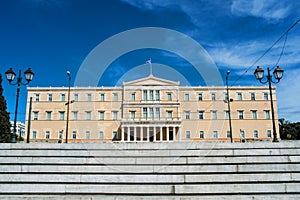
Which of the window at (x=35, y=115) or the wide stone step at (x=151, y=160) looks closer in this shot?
the wide stone step at (x=151, y=160)

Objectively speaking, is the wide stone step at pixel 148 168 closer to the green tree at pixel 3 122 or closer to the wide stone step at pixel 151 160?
the wide stone step at pixel 151 160

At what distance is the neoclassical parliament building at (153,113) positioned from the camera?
48156 millimetres

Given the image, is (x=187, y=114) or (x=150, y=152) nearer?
(x=150, y=152)

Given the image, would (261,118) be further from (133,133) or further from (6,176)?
(6,176)

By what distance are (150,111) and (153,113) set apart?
0.74m

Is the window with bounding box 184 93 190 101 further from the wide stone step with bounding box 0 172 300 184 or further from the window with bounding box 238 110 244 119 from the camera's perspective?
the wide stone step with bounding box 0 172 300 184

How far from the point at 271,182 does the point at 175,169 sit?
2800mm

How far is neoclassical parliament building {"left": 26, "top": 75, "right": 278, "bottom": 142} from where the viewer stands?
48.2 m

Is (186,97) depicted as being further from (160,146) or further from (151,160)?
(151,160)

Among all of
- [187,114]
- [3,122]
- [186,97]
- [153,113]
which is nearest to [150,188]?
[3,122]

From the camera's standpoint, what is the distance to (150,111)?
5238 centimetres

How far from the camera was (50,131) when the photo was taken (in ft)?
171

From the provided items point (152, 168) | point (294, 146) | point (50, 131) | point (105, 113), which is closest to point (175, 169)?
point (152, 168)

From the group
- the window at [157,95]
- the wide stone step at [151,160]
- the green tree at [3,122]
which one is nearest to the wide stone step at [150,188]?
the wide stone step at [151,160]
